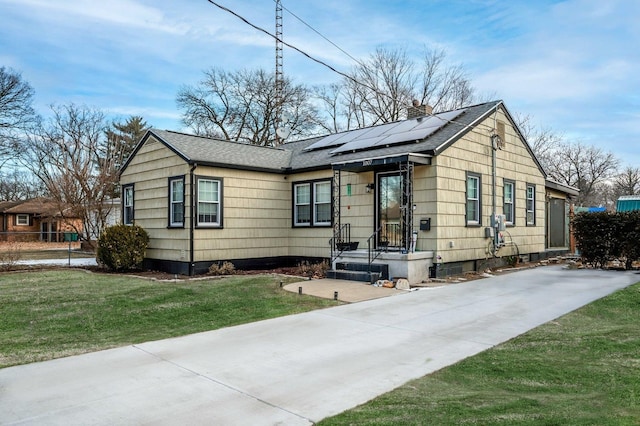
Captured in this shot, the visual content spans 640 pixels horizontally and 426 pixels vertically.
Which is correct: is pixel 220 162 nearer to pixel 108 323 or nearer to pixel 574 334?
pixel 108 323

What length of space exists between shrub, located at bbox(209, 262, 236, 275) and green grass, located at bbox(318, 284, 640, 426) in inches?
337

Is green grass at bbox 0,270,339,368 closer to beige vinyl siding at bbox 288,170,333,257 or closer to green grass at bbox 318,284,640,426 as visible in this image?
beige vinyl siding at bbox 288,170,333,257

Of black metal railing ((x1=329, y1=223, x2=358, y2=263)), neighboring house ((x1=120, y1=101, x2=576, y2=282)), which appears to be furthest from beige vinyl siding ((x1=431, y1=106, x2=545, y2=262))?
black metal railing ((x1=329, y1=223, x2=358, y2=263))

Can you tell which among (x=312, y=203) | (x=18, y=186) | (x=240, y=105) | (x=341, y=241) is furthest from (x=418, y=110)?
(x=18, y=186)

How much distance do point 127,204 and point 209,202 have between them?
15.1ft

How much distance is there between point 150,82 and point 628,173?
47736 mm

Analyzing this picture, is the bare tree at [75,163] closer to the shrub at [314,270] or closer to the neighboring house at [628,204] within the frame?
the shrub at [314,270]

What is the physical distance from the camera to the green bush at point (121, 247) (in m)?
13.0

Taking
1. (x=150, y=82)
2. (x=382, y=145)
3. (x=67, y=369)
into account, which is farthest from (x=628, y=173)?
(x=67, y=369)

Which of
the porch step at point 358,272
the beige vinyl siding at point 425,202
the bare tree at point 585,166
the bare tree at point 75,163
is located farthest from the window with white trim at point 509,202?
the bare tree at point 585,166

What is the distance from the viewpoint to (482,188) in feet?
42.5

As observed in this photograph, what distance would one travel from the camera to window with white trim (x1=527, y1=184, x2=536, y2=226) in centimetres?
1548

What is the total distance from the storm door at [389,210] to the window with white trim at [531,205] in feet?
19.9

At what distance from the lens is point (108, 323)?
23.0 feet
